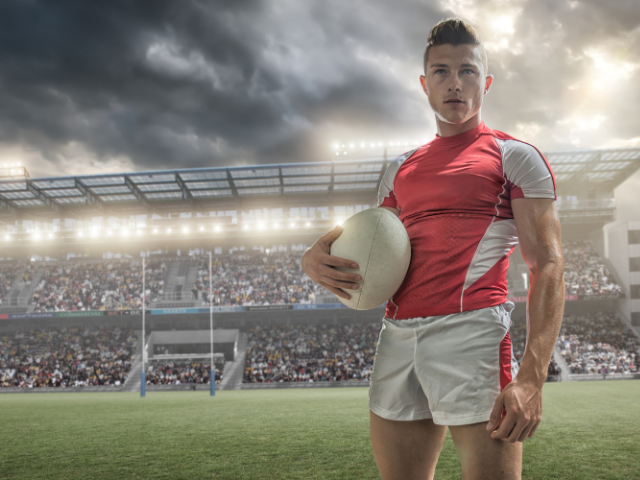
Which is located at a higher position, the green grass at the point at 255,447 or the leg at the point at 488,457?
the leg at the point at 488,457

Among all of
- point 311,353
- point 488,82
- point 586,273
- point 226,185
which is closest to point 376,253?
point 488,82

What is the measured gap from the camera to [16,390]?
77.3 ft

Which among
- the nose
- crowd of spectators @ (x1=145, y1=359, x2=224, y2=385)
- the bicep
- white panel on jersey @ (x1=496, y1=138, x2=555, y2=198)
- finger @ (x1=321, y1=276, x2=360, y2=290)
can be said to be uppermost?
the nose

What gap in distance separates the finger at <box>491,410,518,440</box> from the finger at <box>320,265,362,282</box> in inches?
29.4

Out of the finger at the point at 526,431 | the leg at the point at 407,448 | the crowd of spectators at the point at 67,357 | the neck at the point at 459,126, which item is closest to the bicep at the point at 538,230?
the neck at the point at 459,126

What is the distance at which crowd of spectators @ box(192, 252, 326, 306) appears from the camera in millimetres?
29750

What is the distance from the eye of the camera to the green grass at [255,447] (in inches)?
187

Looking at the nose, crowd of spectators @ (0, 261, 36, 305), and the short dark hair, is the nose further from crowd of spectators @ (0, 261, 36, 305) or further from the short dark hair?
crowd of spectators @ (0, 261, 36, 305)

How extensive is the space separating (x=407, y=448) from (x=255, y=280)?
99.0 ft

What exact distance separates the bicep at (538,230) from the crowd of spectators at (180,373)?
78.3 ft

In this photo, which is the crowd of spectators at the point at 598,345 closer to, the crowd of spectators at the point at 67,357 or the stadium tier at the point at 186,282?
the stadium tier at the point at 186,282

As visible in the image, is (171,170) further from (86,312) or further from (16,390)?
(16,390)

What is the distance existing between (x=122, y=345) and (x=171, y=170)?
1176 centimetres

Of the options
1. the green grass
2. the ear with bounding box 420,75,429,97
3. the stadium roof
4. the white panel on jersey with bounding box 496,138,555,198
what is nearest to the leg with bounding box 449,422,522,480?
the white panel on jersey with bounding box 496,138,555,198
